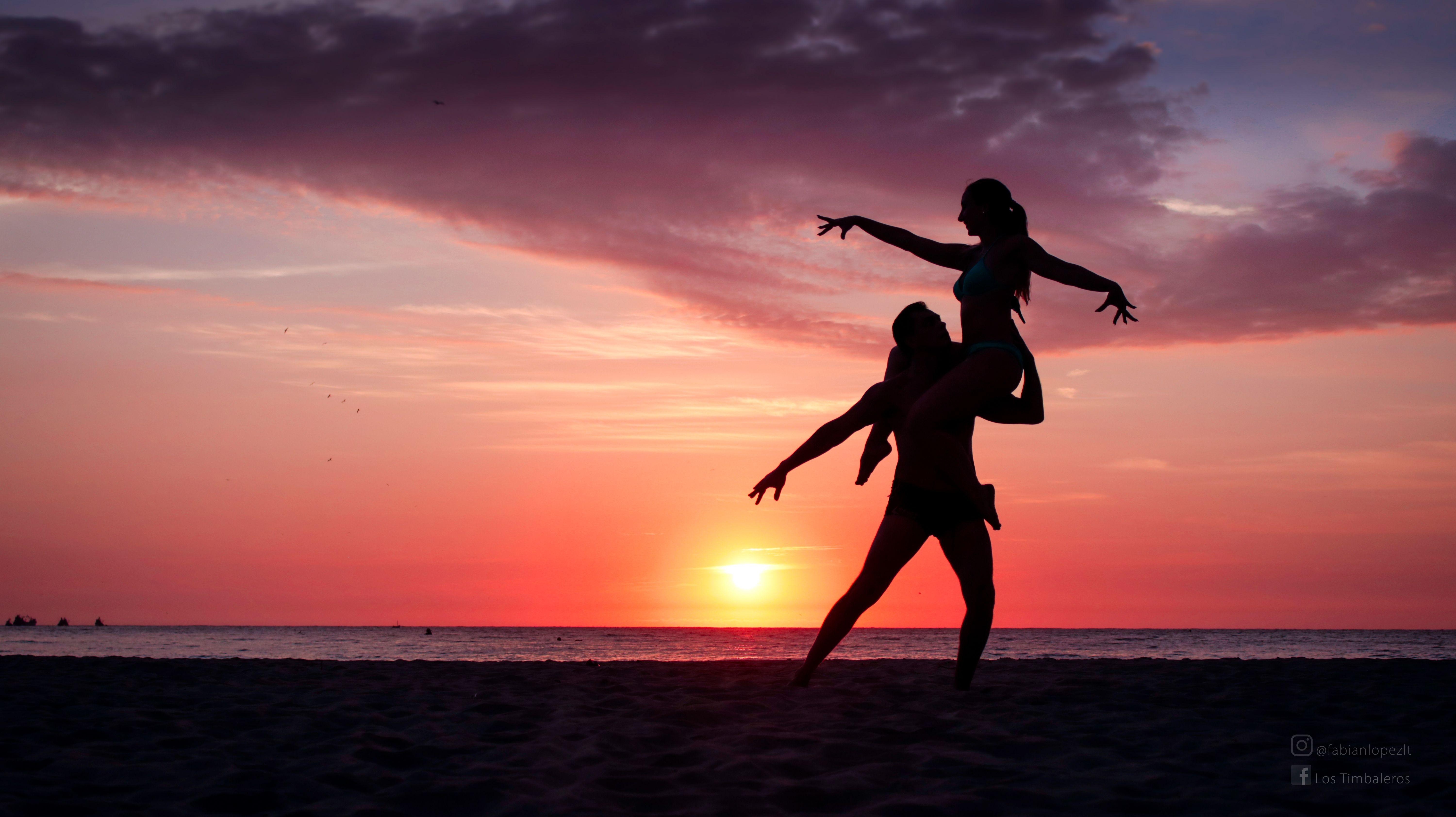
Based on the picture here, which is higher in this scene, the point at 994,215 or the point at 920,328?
the point at 994,215

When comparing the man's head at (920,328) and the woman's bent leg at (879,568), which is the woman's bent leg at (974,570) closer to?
the woman's bent leg at (879,568)

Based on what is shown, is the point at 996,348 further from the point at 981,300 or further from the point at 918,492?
the point at 918,492

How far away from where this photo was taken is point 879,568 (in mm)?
5332

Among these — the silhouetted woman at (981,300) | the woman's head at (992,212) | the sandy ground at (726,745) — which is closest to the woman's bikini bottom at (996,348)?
the silhouetted woman at (981,300)

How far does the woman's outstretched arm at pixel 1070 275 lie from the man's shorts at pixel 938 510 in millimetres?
1292

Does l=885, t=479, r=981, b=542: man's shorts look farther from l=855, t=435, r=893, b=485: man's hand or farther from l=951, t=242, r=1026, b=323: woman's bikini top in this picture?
l=951, t=242, r=1026, b=323: woman's bikini top

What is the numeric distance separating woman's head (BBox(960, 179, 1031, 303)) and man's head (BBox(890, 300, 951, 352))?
45 centimetres

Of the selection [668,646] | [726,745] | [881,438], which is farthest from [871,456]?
[668,646]

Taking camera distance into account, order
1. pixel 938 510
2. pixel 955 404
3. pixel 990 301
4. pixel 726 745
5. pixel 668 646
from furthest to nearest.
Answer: pixel 668 646, pixel 938 510, pixel 990 301, pixel 955 404, pixel 726 745

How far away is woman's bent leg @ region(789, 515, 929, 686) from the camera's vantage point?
5.31m

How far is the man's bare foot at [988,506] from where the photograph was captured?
17.0 ft

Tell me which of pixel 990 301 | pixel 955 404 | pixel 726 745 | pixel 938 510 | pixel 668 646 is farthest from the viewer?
pixel 668 646

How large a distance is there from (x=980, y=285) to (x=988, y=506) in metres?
1.24

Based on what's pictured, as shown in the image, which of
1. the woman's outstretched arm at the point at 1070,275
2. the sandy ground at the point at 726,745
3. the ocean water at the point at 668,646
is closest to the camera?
the sandy ground at the point at 726,745
